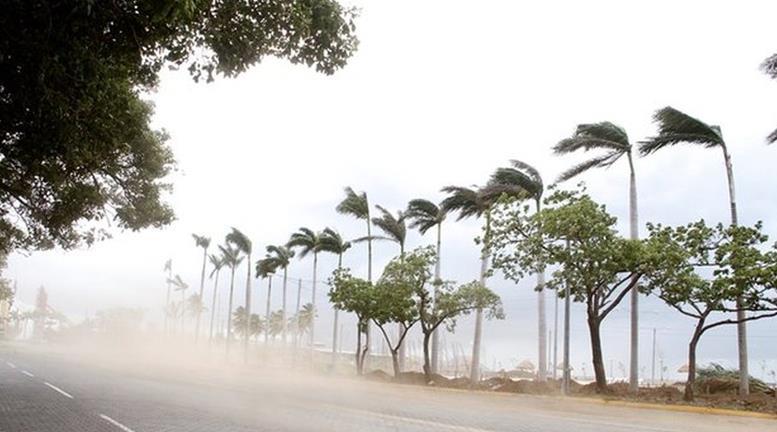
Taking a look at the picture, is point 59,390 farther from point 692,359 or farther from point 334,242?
point 334,242

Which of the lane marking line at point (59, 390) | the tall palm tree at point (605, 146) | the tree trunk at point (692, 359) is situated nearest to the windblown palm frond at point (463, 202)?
the tall palm tree at point (605, 146)

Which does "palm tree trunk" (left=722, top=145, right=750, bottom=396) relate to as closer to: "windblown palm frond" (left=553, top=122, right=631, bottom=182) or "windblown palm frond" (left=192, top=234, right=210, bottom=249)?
"windblown palm frond" (left=553, top=122, right=631, bottom=182)

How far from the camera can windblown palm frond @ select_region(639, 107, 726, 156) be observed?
2203cm

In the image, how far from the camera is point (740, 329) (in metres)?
21.6

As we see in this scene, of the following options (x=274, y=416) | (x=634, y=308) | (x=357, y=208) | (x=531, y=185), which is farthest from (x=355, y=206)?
(x=274, y=416)

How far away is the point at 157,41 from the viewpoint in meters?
8.30

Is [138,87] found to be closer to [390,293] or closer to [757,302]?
[757,302]

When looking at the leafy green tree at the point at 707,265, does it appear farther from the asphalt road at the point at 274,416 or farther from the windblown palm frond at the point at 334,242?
the windblown palm frond at the point at 334,242

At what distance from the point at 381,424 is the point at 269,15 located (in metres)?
7.57

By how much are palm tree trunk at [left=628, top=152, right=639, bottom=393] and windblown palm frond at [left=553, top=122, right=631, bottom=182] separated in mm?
548

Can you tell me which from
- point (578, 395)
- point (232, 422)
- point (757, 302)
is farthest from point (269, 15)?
point (578, 395)

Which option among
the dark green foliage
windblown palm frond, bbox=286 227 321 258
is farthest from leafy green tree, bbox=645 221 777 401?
windblown palm frond, bbox=286 227 321 258

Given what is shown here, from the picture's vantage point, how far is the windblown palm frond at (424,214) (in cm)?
3866

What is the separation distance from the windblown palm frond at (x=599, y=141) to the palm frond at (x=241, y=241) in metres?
37.6
